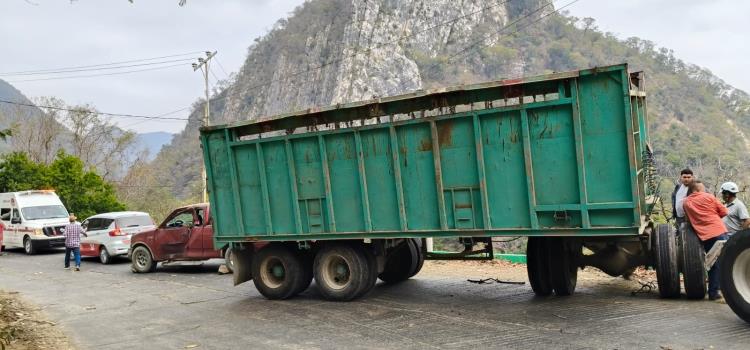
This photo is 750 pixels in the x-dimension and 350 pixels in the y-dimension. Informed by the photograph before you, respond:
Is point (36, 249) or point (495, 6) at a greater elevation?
point (495, 6)

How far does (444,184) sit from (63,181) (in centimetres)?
2538

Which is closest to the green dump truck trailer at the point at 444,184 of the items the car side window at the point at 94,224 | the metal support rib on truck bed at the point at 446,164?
the metal support rib on truck bed at the point at 446,164

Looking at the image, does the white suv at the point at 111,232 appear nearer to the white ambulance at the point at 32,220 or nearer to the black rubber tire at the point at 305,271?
the white ambulance at the point at 32,220

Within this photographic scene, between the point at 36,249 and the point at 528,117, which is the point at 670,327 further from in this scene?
the point at 36,249

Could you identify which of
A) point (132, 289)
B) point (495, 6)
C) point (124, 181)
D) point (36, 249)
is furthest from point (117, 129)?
point (495, 6)

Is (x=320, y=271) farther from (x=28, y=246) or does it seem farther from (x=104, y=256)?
(x=28, y=246)

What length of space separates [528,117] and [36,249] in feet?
64.4

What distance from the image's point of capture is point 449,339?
6660 millimetres

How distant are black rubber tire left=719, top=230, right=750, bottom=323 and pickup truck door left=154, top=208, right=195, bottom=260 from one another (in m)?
10.9

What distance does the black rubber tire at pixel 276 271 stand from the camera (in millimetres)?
9711

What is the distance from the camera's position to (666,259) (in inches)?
307

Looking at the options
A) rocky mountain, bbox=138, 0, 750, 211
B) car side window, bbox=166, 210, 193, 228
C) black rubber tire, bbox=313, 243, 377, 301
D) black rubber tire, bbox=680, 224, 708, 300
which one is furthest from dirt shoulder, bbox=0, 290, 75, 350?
rocky mountain, bbox=138, 0, 750, 211

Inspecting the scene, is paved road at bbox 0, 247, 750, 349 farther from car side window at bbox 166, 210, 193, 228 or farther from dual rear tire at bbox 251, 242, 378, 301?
car side window at bbox 166, 210, 193, 228

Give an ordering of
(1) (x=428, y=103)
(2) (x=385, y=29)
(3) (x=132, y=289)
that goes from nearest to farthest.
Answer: (1) (x=428, y=103) → (3) (x=132, y=289) → (2) (x=385, y=29)
